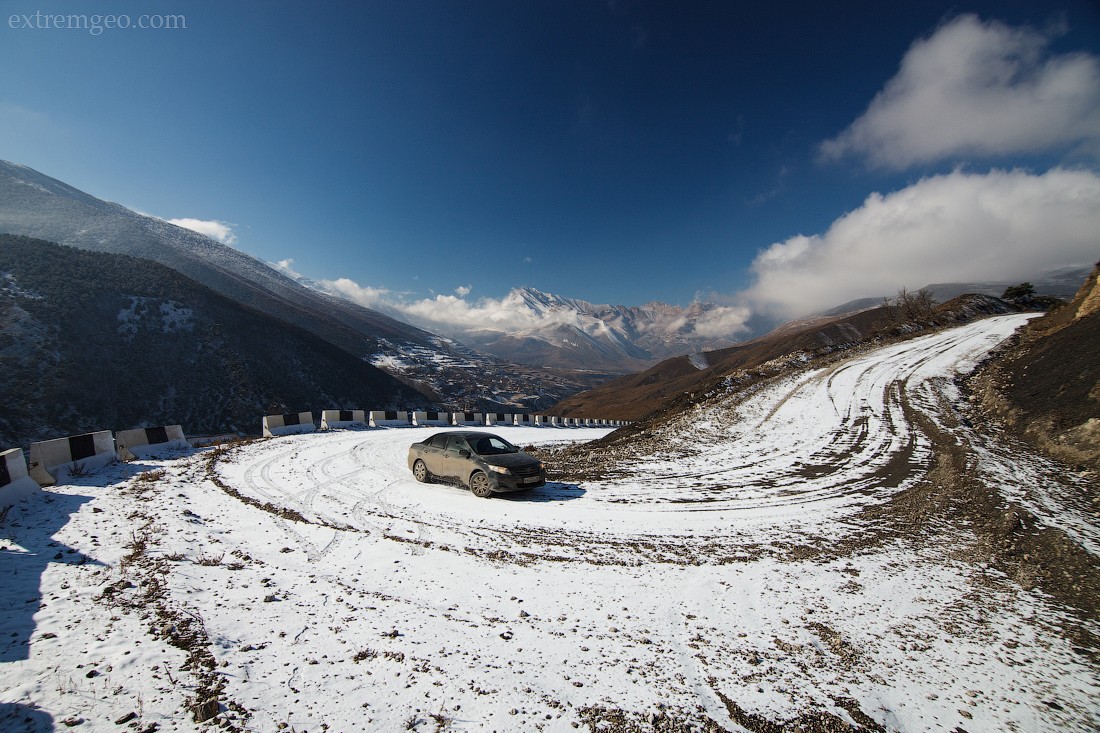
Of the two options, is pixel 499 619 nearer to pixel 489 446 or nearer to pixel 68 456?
pixel 489 446

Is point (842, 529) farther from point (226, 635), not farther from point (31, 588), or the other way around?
point (31, 588)

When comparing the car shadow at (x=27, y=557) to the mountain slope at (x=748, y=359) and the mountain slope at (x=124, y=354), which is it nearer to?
the mountain slope at (x=748, y=359)

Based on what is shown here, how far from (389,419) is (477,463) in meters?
18.8

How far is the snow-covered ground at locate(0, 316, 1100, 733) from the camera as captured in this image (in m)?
3.46

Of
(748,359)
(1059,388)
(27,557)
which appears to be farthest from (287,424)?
(748,359)

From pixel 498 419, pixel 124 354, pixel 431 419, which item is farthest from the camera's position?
pixel 124 354

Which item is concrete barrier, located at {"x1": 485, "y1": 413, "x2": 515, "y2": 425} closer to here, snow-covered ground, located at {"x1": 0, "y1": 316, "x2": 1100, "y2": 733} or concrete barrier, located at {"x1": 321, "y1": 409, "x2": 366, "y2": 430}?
concrete barrier, located at {"x1": 321, "y1": 409, "x2": 366, "y2": 430}

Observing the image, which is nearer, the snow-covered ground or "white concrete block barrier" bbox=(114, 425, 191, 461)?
the snow-covered ground

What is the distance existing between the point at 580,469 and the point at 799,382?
710 inches

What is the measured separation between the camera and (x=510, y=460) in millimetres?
10297

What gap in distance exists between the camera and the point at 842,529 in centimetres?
796

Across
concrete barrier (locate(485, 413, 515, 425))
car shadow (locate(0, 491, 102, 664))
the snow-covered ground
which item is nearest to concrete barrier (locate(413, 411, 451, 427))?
concrete barrier (locate(485, 413, 515, 425))

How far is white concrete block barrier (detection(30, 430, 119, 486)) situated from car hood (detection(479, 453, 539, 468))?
8.70 meters

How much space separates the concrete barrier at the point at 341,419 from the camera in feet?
74.4
